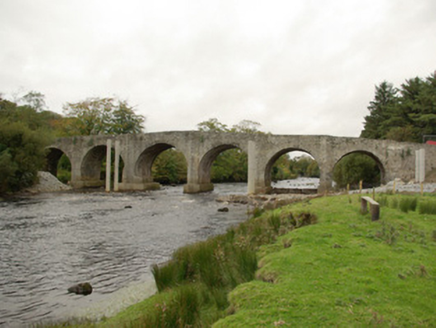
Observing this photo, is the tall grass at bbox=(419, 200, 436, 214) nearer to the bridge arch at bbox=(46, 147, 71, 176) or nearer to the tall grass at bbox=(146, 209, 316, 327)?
the tall grass at bbox=(146, 209, 316, 327)

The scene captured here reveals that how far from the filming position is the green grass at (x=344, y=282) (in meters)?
2.83

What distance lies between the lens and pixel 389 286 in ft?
11.3

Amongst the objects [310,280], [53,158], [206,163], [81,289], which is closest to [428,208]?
[310,280]

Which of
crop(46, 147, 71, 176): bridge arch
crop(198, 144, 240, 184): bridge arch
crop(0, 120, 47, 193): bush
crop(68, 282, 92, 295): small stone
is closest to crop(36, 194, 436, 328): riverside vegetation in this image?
crop(68, 282, 92, 295): small stone

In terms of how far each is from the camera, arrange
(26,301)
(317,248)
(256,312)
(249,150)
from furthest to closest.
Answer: (249,150), (26,301), (317,248), (256,312)

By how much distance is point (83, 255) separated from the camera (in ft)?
26.9

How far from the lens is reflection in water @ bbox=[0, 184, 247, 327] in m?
5.26

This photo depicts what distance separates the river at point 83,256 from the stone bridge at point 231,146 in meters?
12.9

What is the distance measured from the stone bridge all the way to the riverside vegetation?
1749cm

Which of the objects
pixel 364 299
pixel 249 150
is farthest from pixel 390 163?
pixel 364 299

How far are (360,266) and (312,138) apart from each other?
2290cm

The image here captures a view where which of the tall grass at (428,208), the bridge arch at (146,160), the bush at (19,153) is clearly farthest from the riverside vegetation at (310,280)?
the bridge arch at (146,160)

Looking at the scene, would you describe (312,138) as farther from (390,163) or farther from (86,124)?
(86,124)

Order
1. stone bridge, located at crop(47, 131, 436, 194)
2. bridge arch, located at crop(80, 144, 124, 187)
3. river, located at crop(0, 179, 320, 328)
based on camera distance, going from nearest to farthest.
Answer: river, located at crop(0, 179, 320, 328), stone bridge, located at crop(47, 131, 436, 194), bridge arch, located at crop(80, 144, 124, 187)
